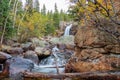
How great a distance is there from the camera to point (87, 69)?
→ 50.1 ft

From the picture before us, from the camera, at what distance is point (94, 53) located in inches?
614

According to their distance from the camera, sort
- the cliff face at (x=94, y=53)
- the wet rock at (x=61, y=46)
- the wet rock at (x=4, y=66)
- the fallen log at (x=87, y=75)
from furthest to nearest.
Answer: the wet rock at (x=61, y=46) < the wet rock at (x=4, y=66) < the cliff face at (x=94, y=53) < the fallen log at (x=87, y=75)

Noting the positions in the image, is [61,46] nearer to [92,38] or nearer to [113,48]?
[92,38]

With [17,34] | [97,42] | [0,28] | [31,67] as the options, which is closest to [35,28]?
[17,34]

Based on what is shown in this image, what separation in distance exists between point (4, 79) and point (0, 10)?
18977 mm

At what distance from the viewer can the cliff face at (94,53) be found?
48.4 feet

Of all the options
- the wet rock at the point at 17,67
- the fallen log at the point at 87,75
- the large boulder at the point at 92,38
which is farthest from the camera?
the large boulder at the point at 92,38

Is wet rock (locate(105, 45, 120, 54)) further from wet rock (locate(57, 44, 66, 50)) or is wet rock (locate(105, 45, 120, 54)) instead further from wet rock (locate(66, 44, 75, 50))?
wet rock (locate(57, 44, 66, 50))

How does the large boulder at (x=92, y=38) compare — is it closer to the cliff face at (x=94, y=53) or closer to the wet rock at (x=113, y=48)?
the cliff face at (x=94, y=53)

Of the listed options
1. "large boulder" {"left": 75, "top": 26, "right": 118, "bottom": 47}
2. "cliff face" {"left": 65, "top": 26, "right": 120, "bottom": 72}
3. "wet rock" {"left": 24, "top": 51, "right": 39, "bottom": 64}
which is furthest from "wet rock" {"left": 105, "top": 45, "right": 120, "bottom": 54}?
"wet rock" {"left": 24, "top": 51, "right": 39, "bottom": 64}

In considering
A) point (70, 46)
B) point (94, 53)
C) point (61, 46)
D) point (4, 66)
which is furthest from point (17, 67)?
point (61, 46)

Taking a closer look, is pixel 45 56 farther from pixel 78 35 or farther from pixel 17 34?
pixel 17 34

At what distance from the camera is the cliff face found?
14.8 meters

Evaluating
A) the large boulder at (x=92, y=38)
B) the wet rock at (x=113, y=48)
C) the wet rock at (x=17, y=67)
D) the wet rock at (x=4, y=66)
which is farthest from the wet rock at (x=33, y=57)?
the wet rock at (x=113, y=48)
